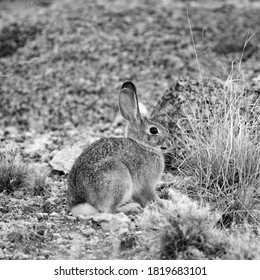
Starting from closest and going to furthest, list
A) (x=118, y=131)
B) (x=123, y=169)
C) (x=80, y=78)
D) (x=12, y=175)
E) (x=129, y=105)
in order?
1. (x=123, y=169)
2. (x=129, y=105)
3. (x=12, y=175)
4. (x=118, y=131)
5. (x=80, y=78)

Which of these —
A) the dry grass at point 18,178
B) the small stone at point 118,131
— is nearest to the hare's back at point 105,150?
the dry grass at point 18,178

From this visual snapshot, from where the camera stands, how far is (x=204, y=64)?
1173 cm

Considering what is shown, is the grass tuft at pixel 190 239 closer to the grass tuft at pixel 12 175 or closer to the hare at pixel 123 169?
the hare at pixel 123 169

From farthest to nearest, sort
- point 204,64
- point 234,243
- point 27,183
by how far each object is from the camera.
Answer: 1. point 204,64
2. point 27,183
3. point 234,243

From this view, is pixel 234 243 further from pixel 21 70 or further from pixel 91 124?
pixel 21 70

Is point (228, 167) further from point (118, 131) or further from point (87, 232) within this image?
point (118, 131)

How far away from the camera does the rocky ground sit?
5.91 meters

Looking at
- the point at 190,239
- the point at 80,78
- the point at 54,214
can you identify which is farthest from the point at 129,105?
the point at 80,78

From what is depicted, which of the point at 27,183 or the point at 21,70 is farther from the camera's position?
the point at 21,70

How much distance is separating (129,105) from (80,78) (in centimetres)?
481

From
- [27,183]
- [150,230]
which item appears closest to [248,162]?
[150,230]

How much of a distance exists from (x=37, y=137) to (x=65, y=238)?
3.92 meters

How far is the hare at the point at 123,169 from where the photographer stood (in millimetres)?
6199

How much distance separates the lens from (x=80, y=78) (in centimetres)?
1148
